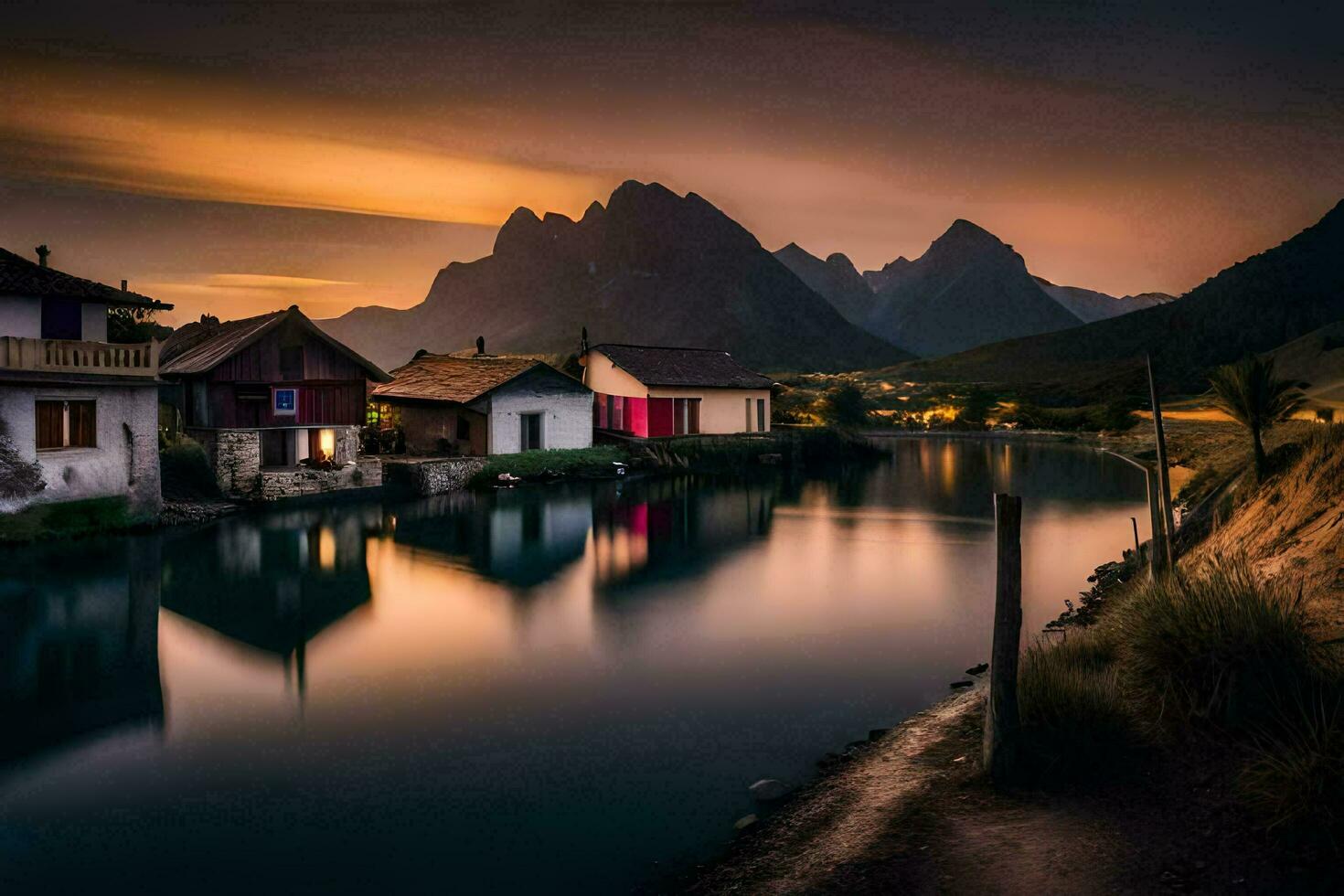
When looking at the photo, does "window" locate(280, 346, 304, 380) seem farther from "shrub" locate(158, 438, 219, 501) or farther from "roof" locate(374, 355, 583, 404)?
"roof" locate(374, 355, 583, 404)

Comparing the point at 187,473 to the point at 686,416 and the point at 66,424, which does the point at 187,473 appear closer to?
the point at 66,424

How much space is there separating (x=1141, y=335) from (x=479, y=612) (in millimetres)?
129188

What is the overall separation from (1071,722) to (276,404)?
98.7 feet

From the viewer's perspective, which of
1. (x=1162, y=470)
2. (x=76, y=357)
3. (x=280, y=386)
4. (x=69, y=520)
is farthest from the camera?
(x=280, y=386)

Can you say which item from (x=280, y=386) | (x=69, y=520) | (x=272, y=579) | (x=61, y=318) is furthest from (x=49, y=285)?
(x=272, y=579)

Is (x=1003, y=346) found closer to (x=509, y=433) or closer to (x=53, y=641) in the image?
(x=509, y=433)

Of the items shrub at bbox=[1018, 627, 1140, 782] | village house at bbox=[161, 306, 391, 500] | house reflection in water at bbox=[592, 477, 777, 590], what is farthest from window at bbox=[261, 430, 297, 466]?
shrub at bbox=[1018, 627, 1140, 782]

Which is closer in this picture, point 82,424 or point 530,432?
point 82,424

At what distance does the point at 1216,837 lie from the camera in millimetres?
6762

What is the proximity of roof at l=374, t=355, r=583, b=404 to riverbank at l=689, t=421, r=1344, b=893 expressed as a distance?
30.2 metres

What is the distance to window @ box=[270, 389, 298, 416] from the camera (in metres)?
32.0

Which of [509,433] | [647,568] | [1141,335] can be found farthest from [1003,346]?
[647,568]

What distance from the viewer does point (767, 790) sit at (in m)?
9.47

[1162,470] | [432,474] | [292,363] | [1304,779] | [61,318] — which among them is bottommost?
[1304,779]
